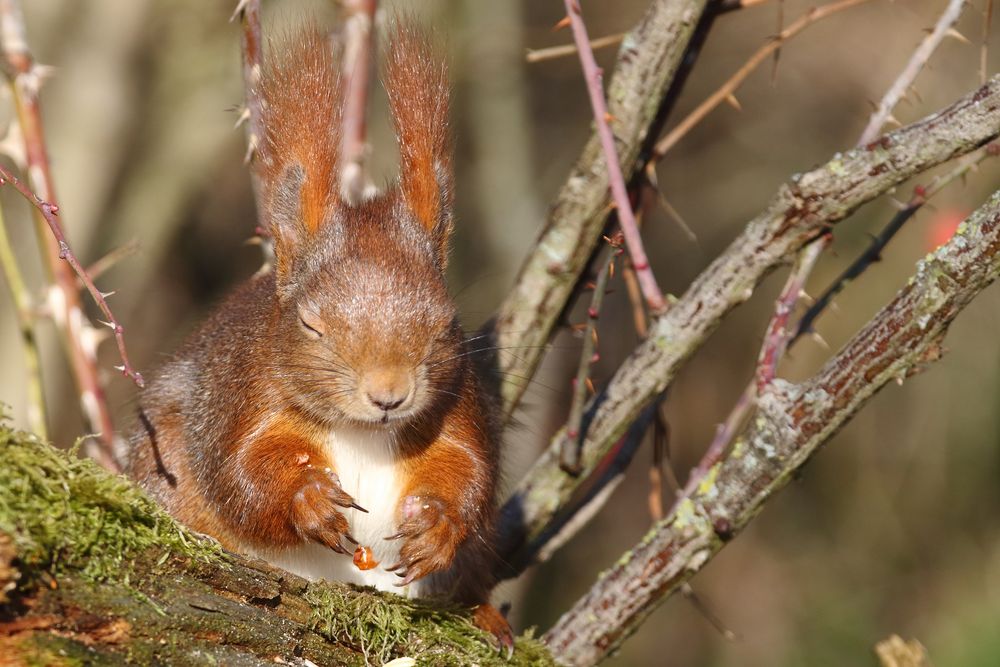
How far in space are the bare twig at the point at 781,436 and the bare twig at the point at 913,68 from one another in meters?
0.40

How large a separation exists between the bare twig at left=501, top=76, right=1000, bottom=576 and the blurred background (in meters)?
2.22

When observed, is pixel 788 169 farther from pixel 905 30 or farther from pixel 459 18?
pixel 459 18

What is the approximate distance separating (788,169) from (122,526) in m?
5.46

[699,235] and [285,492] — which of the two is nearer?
[285,492]

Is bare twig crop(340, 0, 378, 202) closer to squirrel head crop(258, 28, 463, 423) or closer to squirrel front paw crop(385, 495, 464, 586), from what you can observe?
squirrel head crop(258, 28, 463, 423)

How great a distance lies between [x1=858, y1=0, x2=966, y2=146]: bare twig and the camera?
223 centimetres

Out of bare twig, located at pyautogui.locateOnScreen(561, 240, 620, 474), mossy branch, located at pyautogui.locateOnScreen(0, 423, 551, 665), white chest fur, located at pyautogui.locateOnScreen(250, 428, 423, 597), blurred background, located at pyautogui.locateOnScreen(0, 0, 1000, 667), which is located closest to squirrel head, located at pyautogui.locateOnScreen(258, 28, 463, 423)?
white chest fur, located at pyautogui.locateOnScreen(250, 428, 423, 597)

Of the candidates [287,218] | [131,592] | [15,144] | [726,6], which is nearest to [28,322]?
[15,144]

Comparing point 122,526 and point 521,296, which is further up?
point 521,296

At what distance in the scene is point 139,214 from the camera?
608 cm

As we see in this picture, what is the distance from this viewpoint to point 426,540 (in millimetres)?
1974

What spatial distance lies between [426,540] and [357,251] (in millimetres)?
538

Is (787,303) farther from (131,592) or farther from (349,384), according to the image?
(131,592)

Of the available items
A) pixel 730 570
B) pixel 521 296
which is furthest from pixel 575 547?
pixel 521 296
